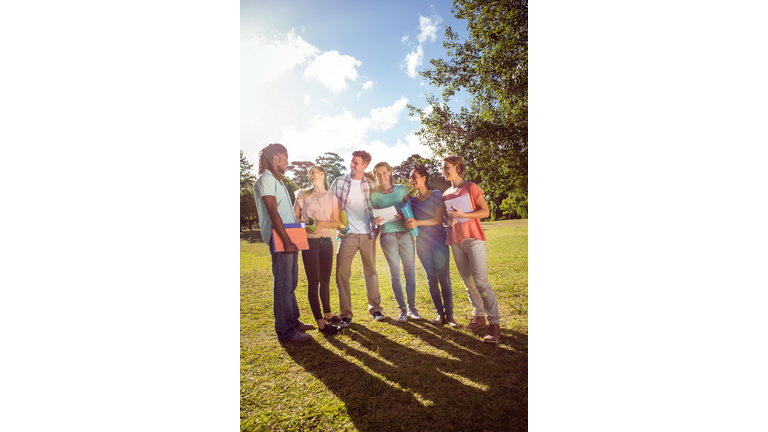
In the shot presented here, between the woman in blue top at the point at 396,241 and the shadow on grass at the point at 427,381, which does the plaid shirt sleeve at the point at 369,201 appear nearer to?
the woman in blue top at the point at 396,241

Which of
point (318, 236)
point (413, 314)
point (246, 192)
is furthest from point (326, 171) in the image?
point (413, 314)

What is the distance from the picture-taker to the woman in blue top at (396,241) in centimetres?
309

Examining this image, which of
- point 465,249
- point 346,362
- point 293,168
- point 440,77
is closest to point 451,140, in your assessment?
point 440,77

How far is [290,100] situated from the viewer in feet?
9.57

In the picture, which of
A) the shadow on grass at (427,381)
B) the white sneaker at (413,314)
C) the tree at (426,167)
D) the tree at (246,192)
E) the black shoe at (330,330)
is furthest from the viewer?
the white sneaker at (413,314)

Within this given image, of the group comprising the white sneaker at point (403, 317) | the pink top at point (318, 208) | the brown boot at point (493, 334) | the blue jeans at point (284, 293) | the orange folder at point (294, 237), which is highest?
the pink top at point (318, 208)

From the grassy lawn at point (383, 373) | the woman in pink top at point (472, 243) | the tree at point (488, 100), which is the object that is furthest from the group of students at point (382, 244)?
the tree at point (488, 100)

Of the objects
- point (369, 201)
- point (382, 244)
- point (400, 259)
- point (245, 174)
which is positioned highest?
point (245, 174)

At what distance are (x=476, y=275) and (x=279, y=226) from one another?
2028mm

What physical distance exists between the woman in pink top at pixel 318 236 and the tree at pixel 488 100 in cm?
124

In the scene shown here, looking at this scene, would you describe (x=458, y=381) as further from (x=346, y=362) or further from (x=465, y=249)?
(x=465, y=249)

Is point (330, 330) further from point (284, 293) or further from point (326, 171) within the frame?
point (326, 171)

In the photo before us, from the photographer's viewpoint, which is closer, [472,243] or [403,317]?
[472,243]

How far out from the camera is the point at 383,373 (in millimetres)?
2545
